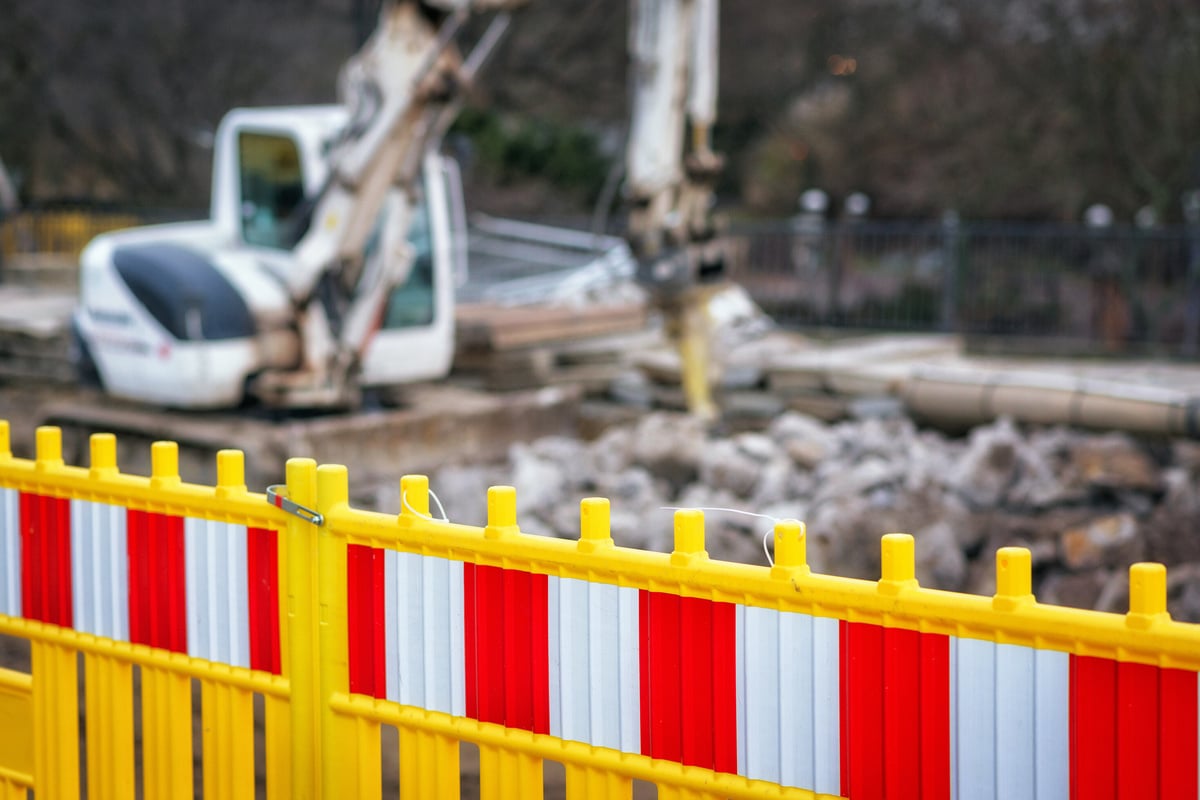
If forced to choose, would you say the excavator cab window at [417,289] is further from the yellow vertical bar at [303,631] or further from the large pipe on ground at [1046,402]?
the yellow vertical bar at [303,631]

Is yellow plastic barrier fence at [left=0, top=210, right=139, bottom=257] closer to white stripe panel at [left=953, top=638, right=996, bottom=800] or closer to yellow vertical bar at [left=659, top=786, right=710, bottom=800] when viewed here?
yellow vertical bar at [left=659, top=786, right=710, bottom=800]

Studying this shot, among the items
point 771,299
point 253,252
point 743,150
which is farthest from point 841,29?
point 253,252

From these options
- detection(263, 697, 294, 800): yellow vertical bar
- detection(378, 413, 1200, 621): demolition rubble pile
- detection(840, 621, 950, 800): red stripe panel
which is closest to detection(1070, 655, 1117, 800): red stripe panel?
detection(840, 621, 950, 800): red stripe panel

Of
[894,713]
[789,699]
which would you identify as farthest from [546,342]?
[894,713]

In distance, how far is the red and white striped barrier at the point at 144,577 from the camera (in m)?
3.71

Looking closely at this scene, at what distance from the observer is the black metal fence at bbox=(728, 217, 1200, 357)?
16984 millimetres

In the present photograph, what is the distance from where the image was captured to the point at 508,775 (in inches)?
132

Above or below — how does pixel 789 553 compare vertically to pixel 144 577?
above

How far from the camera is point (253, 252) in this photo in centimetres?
1177

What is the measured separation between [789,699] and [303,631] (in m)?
1.20

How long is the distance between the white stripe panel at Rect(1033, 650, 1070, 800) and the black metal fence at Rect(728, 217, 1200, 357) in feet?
47.7

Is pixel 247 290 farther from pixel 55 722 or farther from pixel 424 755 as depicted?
pixel 424 755

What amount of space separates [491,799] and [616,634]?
526mm

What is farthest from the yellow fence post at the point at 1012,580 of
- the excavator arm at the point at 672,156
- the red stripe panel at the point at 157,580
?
the excavator arm at the point at 672,156
